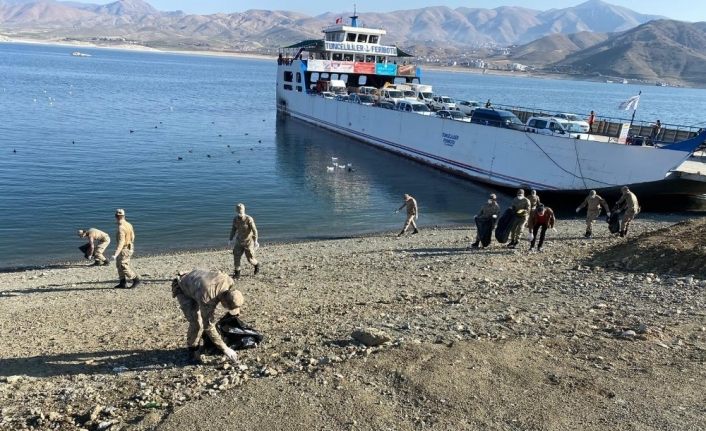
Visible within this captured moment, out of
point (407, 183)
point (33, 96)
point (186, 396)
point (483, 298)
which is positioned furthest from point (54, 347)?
point (33, 96)

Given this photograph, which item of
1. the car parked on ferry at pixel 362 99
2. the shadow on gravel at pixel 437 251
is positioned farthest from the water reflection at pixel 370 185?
the shadow on gravel at pixel 437 251

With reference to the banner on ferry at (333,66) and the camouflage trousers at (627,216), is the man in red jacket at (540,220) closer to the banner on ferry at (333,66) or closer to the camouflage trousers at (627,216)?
the camouflage trousers at (627,216)

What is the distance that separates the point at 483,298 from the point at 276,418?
5691mm

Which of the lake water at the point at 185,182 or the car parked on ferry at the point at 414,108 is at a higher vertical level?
the car parked on ferry at the point at 414,108

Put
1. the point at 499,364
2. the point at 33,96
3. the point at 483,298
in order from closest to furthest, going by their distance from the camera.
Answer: the point at 499,364 → the point at 483,298 → the point at 33,96

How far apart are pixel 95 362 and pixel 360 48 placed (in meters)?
49.9

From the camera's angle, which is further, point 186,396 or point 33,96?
point 33,96

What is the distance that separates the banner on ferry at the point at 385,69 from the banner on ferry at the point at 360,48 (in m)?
1.13

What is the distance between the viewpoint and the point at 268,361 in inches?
303

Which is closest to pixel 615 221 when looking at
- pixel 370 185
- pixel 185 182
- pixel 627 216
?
pixel 627 216

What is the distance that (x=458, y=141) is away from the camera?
1324 inches

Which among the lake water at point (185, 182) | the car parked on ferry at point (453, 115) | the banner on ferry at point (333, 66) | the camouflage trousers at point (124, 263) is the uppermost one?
the banner on ferry at point (333, 66)

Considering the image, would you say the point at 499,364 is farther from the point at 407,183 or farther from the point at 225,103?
the point at 225,103

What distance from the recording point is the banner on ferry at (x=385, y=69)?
178ft
